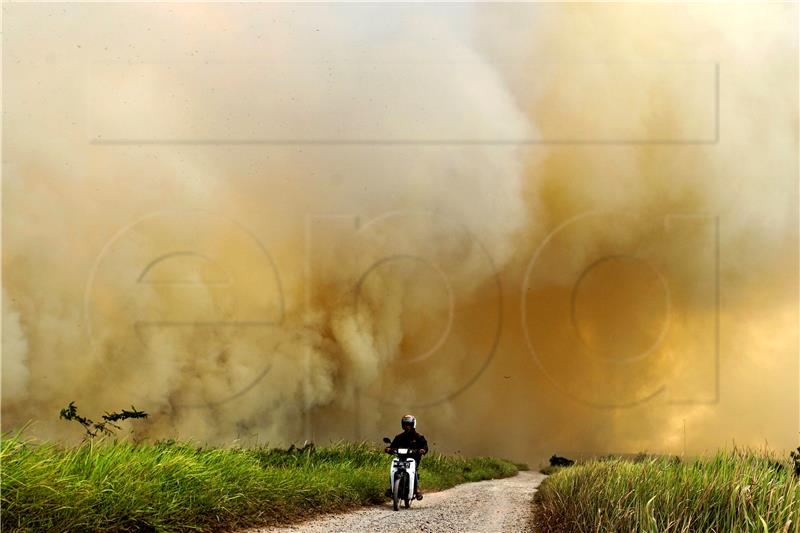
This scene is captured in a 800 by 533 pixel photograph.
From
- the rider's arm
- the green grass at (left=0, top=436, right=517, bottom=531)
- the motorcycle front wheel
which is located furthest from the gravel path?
the rider's arm

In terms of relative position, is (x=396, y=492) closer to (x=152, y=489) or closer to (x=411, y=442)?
(x=411, y=442)

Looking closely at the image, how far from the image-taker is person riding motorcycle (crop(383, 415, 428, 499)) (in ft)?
42.9

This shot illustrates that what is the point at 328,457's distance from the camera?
1706cm

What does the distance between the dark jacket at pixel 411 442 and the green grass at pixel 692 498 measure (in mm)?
3483

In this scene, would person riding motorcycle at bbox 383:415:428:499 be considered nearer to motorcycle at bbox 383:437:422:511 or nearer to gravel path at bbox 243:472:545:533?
motorcycle at bbox 383:437:422:511

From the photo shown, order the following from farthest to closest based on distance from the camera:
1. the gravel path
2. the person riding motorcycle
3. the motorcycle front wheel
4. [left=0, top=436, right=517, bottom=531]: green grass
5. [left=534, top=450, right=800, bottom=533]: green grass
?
the person riding motorcycle → the motorcycle front wheel → the gravel path → [left=0, top=436, right=517, bottom=531]: green grass → [left=534, top=450, right=800, bottom=533]: green grass

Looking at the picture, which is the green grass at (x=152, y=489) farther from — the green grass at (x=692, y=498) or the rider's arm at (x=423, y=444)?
the green grass at (x=692, y=498)

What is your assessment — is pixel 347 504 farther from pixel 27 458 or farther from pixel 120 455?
pixel 27 458

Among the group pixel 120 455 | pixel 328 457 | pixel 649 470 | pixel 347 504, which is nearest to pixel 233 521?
pixel 120 455

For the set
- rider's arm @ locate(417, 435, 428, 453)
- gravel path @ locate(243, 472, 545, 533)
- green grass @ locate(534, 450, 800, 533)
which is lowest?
gravel path @ locate(243, 472, 545, 533)

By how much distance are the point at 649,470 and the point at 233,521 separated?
581 cm

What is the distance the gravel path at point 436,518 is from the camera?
9742 mm

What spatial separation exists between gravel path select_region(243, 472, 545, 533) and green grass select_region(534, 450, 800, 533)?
3.91 feet

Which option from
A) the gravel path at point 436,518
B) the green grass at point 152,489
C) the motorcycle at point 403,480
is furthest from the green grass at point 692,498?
the green grass at point 152,489
